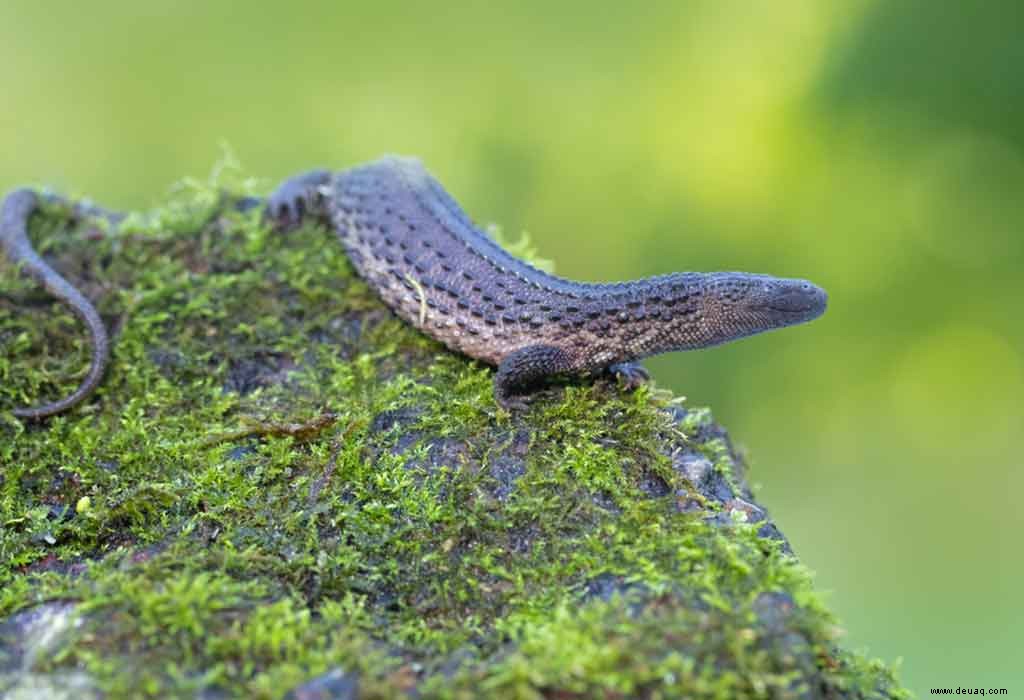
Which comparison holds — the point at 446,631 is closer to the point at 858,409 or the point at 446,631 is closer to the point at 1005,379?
the point at 858,409

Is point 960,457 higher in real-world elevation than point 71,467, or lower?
higher

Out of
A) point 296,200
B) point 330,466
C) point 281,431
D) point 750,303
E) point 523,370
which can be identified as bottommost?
point 330,466

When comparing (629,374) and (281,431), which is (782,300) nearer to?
(629,374)

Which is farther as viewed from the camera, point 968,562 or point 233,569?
point 968,562

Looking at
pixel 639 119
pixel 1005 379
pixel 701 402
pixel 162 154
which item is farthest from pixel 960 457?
pixel 162 154

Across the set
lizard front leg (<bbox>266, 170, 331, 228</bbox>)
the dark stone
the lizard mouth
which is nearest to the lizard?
the lizard mouth

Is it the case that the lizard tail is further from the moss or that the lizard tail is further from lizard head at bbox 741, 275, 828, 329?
lizard head at bbox 741, 275, 828, 329

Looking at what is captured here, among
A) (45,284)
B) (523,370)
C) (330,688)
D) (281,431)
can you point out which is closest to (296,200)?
(45,284)
